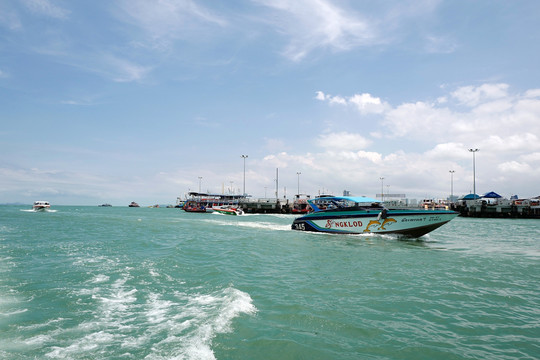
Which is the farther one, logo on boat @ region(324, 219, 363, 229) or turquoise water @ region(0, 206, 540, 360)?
logo on boat @ region(324, 219, 363, 229)

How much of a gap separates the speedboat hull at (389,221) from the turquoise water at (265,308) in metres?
6.58

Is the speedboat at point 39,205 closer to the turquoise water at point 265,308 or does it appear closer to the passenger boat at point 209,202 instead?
the passenger boat at point 209,202

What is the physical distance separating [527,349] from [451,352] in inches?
50.1

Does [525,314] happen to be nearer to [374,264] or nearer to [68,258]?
[374,264]

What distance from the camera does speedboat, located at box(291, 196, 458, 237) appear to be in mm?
18625

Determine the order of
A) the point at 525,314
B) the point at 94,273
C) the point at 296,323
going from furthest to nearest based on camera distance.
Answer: the point at 94,273, the point at 525,314, the point at 296,323

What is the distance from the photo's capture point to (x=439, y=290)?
7.70 m

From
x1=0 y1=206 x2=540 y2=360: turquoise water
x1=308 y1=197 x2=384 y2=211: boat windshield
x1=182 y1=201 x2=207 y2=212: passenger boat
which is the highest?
x1=308 y1=197 x2=384 y2=211: boat windshield

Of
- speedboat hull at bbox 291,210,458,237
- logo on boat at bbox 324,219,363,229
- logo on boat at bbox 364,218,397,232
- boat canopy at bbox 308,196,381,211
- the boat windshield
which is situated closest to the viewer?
speedboat hull at bbox 291,210,458,237

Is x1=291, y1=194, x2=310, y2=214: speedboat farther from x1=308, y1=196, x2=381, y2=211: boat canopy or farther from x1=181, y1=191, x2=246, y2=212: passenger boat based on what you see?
x1=308, y1=196, x2=381, y2=211: boat canopy

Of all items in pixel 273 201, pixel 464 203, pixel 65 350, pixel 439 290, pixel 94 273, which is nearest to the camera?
pixel 65 350

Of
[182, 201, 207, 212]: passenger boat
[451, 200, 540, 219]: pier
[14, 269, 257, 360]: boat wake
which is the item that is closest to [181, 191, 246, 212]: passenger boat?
[182, 201, 207, 212]: passenger boat

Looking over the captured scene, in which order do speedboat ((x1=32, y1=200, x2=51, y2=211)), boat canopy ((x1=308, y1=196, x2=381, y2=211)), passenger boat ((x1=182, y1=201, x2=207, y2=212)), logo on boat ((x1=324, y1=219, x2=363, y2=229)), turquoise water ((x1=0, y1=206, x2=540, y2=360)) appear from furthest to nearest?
passenger boat ((x1=182, y1=201, x2=207, y2=212)), speedboat ((x1=32, y1=200, x2=51, y2=211)), boat canopy ((x1=308, y1=196, x2=381, y2=211)), logo on boat ((x1=324, y1=219, x2=363, y2=229)), turquoise water ((x1=0, y1=206, x2=540, y2=360))

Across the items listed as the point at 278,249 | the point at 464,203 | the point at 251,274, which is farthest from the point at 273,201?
the point at 251,274
